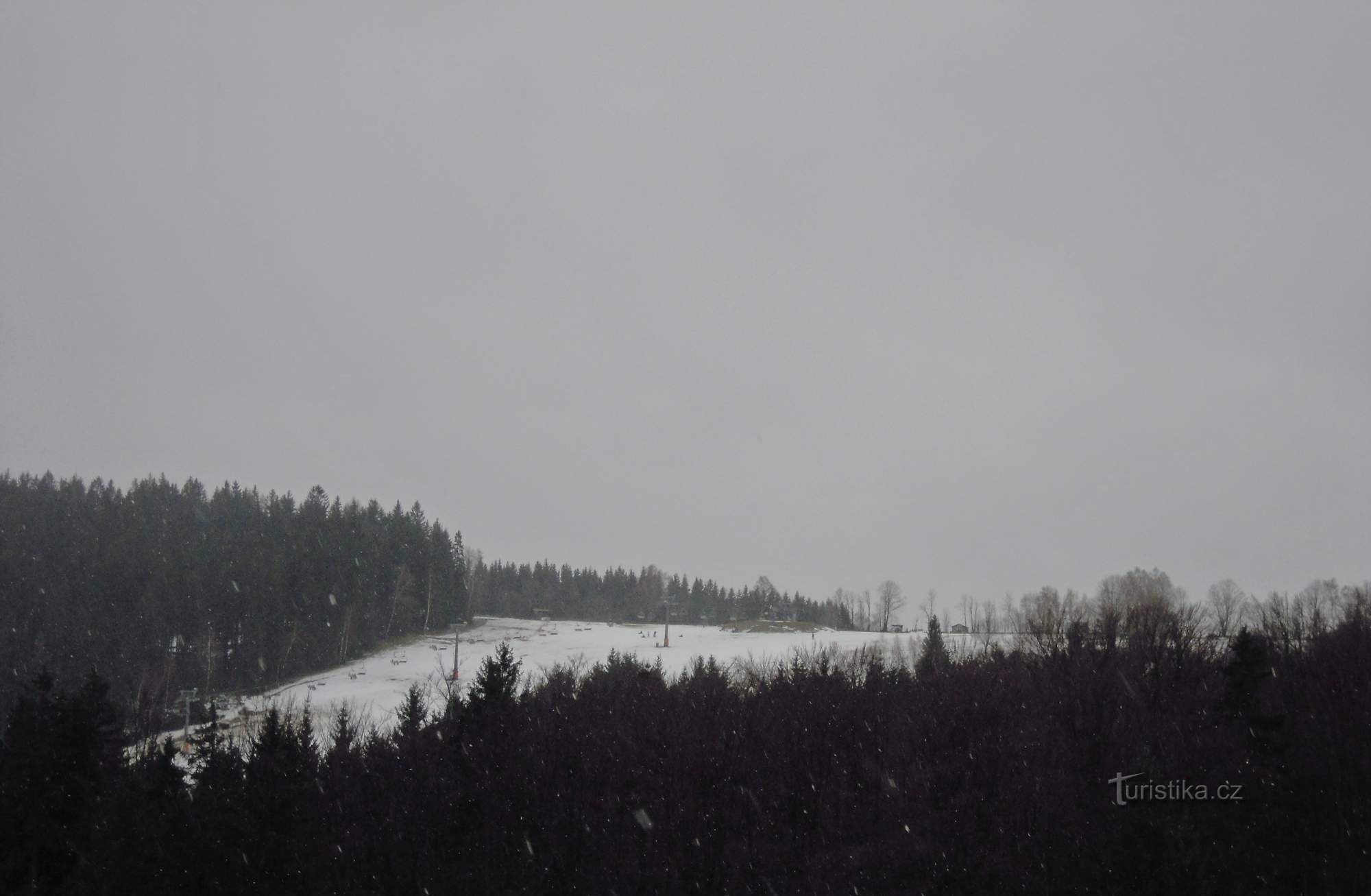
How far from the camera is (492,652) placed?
105 m

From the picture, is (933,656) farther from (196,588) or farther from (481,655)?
(196,588)

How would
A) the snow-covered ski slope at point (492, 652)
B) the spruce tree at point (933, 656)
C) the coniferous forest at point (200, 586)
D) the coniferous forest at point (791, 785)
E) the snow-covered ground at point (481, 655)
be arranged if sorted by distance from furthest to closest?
the coniferous forest at point (200, 586) < the snow-covered ski slope at point (492, 652) < the snow-covered ground at point (481, 655) < the spruce tree at point (933, 656) < the coniferous forest at point (791, 785)

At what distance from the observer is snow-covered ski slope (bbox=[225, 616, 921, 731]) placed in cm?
7769

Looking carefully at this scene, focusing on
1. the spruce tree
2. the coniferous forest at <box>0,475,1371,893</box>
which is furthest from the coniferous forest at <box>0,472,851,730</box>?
the spruce tree

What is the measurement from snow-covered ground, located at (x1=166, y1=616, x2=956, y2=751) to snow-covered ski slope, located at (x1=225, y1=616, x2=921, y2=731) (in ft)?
0.45

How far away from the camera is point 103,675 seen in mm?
87125

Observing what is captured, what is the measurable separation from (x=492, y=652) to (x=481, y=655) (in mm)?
1520

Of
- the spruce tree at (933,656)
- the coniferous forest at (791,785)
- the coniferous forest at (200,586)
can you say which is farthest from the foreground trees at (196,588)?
the spruce tree at (933,656)

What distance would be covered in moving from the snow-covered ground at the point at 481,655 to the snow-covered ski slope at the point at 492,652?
136 mm

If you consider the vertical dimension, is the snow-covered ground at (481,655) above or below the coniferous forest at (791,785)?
below

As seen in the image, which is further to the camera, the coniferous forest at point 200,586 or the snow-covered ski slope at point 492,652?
the coniferous forest at point 200,586

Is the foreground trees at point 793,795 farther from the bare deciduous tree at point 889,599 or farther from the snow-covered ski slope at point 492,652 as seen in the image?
the bare deciduous tree at point 889,599

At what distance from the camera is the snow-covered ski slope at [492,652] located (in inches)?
3059

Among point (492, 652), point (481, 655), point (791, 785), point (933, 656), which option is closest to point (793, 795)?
point (791, 785)
